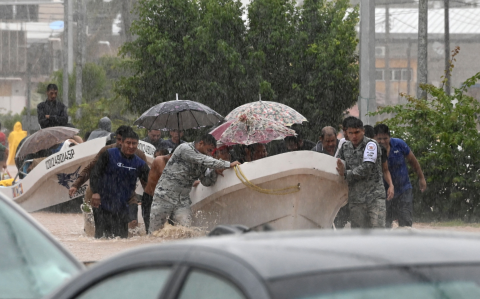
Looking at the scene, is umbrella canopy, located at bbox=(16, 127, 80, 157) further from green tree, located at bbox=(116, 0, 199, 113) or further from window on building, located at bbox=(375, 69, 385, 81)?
window on building, located at bbox=(375, 69, 385, 81)

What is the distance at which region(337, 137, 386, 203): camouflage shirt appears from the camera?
877cm

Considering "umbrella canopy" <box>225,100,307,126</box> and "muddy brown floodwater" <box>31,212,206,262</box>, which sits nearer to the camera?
"muddy brown floodwater" <box>31,212,206,262</box>

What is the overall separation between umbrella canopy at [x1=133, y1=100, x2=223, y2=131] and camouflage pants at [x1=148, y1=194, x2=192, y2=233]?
3224 mm

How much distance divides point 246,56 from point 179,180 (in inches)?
507

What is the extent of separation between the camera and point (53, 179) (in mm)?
15961

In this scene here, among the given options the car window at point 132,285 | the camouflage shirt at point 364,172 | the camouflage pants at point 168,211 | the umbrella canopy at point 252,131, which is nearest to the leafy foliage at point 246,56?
the umbrella canopy at point 252,131

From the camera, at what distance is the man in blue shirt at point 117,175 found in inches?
411

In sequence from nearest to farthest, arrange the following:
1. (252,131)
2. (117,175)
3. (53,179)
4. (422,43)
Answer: (117,175), (252,131), (53,179), (422,43)

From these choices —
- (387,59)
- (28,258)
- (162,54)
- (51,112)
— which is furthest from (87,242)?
(387,59)

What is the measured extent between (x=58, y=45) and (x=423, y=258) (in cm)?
5899

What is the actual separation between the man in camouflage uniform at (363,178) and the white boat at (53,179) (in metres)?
6.55

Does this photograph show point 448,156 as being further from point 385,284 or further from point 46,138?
point 385,284

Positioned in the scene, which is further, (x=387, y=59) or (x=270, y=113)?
(x=387, y=59)

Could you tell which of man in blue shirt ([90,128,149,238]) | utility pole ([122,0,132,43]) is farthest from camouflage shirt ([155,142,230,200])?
utility pole ([122,0,132,43])
